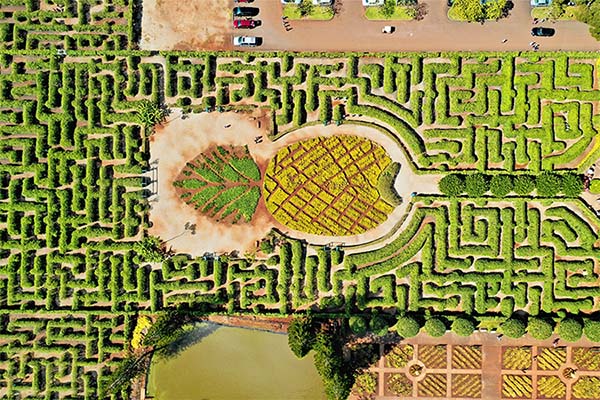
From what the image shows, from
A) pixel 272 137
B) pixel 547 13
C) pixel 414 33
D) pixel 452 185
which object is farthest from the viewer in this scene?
pixel 272 137

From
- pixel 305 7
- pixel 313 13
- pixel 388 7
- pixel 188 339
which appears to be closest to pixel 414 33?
pixel 388 7

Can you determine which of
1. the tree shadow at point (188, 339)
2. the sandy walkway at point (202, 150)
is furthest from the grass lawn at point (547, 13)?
the tree shadow at point (188, 339)

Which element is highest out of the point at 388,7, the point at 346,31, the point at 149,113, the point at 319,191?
the point at 388,7

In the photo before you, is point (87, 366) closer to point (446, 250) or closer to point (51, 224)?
point (51, 224)

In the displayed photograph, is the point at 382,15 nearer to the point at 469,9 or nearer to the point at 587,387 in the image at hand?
the point at 469,9

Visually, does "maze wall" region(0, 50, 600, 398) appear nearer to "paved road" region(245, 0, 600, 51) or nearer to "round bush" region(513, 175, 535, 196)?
"round bush" region(513, 175, 535, 196)

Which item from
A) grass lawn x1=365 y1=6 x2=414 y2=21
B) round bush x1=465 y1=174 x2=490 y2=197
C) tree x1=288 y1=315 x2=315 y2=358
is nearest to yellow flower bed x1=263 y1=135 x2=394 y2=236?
round bush x1=465 y1=174 x2=490 y2=197
